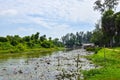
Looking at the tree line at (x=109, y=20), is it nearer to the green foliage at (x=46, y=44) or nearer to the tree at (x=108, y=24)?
the tree at (x=108, y=24)

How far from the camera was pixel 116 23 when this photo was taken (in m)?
86.8

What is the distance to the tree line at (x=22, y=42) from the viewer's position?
102 metres

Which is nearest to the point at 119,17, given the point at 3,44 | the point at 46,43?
the point at 3,44

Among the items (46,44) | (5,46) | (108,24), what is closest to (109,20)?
(108,24)

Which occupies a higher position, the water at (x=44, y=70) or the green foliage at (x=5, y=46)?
the green foliage at (x=5, y=46)

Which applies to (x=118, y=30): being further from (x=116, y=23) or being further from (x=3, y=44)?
(x=3, y=44)

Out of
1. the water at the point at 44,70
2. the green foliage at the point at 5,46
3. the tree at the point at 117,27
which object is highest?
the tree at the point at 117,27

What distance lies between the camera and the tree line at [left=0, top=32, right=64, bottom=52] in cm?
10184

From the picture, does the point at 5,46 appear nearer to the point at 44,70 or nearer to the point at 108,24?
the point at 108,24

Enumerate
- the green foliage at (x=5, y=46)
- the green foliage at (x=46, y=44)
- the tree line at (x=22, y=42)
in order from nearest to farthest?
1. the green foliage at (x=5, y=46)
2. the tree line at (x=22, y=42)
3. the green foliage at (x=46, y=44)

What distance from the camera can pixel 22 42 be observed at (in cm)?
12019

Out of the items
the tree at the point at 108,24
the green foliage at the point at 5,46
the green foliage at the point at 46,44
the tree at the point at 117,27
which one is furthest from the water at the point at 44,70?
the green foliage at the point at 46,44

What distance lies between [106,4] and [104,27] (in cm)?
717

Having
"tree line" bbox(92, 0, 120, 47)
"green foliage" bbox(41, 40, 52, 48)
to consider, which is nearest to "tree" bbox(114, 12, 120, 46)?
"tree line" bbox(92, 0, 120, 47)
